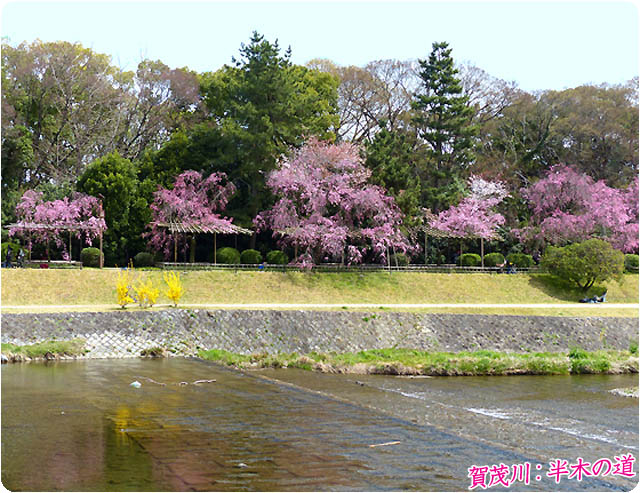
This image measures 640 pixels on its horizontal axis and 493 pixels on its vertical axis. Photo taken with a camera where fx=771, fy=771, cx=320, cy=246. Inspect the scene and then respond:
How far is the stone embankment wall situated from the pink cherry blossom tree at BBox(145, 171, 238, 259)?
14488mm

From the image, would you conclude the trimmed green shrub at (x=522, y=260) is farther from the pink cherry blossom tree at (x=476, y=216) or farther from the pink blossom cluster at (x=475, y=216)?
the pink blossom cluster at (x=475, y=216)

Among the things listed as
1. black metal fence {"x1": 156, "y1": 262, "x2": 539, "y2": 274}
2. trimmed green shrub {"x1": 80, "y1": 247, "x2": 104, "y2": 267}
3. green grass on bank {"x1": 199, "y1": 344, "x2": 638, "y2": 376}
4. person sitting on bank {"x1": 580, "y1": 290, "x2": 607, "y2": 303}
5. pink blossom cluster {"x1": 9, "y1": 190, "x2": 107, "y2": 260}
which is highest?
pink blossom cluster {"x1": 9, "y1": 190, "x2": 107, "y2": 260}

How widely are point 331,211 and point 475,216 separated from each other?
30.5 feet

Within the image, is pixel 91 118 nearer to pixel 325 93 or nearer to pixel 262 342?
pixel 325 93

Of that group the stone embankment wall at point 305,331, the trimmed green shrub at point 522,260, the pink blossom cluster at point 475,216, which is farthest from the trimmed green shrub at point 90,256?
the trimmed green shrub at point 522,260

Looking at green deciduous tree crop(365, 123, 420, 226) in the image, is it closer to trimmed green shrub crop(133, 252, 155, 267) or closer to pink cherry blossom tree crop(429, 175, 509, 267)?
pink cherry blossom tree crop(429, 175, 509, 267)

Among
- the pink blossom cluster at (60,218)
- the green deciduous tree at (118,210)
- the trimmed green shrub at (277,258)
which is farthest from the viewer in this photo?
the green deciduous tree at (118,210)

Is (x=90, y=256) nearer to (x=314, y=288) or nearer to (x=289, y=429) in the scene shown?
(x=314, y=288)

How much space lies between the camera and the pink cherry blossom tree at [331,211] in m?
38.0

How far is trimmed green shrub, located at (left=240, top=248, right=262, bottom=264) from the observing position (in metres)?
38.4

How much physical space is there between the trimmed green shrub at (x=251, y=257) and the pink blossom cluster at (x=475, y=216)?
10.6m

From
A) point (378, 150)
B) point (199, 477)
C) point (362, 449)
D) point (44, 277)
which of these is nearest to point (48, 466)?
point (199, 477)

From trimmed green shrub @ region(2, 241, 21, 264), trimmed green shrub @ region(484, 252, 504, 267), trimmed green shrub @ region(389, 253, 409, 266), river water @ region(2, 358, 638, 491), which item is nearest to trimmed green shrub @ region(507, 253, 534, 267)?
trimmed green shrub @ region(484, 252, 504, 267)

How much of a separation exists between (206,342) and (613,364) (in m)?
12.2
